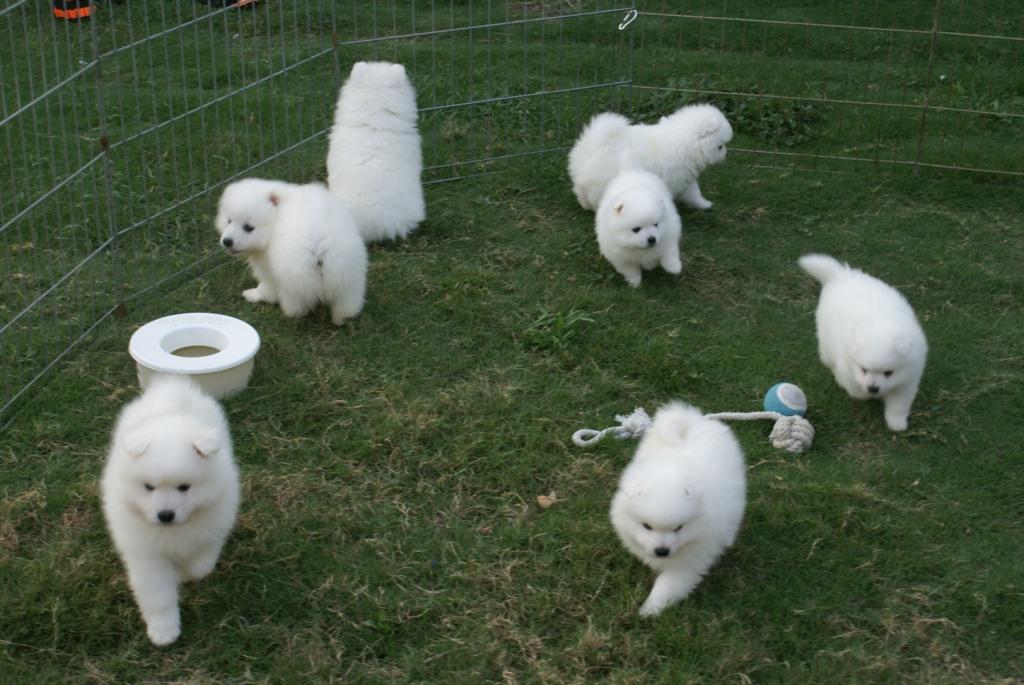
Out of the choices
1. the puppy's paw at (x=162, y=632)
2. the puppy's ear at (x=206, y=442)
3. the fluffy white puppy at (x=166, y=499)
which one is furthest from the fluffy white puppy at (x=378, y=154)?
the puppy's paw at (x=162, y=632)

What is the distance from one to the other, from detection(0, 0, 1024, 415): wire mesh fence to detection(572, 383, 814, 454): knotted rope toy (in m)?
1.96

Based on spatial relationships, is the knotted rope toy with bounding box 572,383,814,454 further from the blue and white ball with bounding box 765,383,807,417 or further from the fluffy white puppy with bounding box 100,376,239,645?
the fluffy white puppy with bounding box 100,376,239,645

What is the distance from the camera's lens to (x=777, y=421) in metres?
3.76

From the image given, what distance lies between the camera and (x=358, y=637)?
9.68ft

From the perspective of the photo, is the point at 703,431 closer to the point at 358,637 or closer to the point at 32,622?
the point at 358,637

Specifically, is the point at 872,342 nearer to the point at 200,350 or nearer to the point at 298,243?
the point at 298,243

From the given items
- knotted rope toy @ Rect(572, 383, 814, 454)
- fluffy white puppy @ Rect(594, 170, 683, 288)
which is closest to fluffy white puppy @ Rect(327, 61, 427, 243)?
fluffy white puppy @ Rect(594, 170, 683, 288)

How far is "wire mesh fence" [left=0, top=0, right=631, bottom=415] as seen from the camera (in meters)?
4.26

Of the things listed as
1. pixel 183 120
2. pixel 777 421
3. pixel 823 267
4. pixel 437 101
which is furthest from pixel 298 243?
pixel 437 101

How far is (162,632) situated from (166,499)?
377 millimetres

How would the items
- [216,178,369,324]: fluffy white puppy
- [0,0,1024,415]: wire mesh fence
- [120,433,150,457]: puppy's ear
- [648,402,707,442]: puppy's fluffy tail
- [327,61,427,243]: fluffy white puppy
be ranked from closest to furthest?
[120,433,150,457]: puppy's ear → [648,402,707,442]: puppy's fluffy tail → [216,178,369,324]: fluffy white puppy → [0,0,1024,415]: wire mesh fence → [327,61,427,243]: fluffy white puppy

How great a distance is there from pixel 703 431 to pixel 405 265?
1968 mm

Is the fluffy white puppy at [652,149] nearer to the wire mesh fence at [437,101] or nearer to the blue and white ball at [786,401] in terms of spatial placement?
the wire mesh fence at [437,101]

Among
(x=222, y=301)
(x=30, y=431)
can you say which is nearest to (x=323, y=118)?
(x=222, y=301)
